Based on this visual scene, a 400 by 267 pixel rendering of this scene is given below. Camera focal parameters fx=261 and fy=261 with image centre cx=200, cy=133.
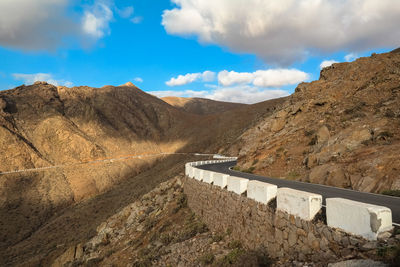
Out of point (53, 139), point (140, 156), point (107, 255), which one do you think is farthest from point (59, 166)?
point (107, 255)

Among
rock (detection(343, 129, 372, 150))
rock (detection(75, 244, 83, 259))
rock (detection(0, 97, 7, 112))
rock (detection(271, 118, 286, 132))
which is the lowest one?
rock (detection(75, 244, 83, 259))

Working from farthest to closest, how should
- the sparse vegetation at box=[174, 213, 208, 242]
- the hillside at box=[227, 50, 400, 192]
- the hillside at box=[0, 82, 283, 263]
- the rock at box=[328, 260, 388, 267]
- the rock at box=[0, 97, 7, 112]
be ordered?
the rock at box=[0, 97, 7, 112]
the hillside at box=[0, 82, 283, 263]
the sparse vegetation at box=[174, 213, 208, 242]
the hillside at box=[227, 50, 400, 192]
the rock at box=[328, 260, 388, 267]

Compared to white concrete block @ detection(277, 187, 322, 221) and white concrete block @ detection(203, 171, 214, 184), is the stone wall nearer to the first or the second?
white concrete block @ detection(277, 187, 322, 221)

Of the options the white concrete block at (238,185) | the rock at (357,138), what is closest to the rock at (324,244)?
the white concrete block at (238,185)

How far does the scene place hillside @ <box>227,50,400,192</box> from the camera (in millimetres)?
11604

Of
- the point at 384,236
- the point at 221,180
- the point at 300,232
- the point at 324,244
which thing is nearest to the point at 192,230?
the point at 221,180

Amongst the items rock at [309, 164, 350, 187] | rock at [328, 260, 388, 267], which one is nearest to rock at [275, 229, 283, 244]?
rock at [328, 260, 388, 267]

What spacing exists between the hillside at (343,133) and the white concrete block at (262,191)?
210 inches

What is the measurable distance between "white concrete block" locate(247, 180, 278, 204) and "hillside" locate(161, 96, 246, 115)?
14632 cm

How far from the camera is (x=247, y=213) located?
332 inches

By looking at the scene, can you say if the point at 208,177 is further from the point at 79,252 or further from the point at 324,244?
the point at 79,252

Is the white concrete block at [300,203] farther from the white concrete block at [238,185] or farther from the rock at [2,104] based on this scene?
the rock at [2,104]

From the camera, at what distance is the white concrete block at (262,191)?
24.2 ft

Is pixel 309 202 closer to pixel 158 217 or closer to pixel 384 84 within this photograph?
pixel 158 217
